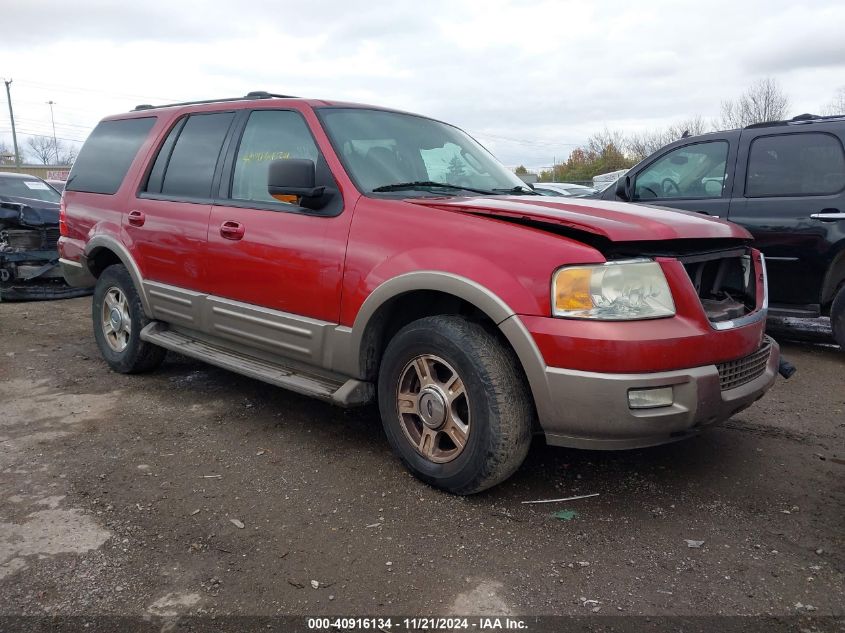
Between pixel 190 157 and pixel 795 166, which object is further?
pixel 795 166

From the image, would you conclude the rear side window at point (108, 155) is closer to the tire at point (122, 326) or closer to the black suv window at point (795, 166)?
the tire at point (122, 326)

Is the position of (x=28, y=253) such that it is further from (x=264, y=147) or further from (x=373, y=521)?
(x=373, y=521)

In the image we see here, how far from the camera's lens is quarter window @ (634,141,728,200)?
5867 mm

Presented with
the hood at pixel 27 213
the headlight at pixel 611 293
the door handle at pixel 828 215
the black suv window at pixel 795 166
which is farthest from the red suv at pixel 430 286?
the hood at pixel 27 213

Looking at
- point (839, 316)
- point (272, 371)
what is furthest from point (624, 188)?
point (272, 371)

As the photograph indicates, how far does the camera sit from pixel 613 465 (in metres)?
3.46

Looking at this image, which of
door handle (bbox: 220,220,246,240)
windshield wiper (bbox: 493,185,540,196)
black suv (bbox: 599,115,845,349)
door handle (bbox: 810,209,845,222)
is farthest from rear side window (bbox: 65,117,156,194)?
door handle (bbox: 810,209,845,222)

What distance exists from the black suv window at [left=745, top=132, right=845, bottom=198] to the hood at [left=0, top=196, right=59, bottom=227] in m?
8.28

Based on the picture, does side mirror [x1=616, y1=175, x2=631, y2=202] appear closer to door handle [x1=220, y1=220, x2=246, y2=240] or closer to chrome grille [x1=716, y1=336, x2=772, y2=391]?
chrome grille [x1=716, y1=336, x2=772, y2=391]

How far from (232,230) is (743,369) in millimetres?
2813

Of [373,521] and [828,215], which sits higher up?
[828,215]

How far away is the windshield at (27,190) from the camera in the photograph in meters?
9.53

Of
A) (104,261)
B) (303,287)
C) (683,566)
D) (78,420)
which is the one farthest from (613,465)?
(104,261)

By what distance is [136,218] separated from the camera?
15.1 ft
